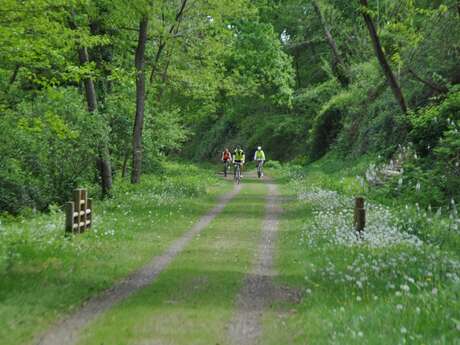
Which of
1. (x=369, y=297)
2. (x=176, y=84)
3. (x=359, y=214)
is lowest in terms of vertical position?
(x=369, y=297)

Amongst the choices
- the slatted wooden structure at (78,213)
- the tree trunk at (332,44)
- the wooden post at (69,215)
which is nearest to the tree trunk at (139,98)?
the slatted wooden structure at (78,213)

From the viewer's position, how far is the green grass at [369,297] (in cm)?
687

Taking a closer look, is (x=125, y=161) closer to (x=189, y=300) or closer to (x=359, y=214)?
(x=359, y=214)

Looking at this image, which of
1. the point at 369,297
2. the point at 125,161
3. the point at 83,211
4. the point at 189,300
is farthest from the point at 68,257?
the point at 125,161

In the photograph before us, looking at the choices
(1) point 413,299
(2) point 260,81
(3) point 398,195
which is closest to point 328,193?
(3) point 398,195

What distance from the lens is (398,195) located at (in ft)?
66.1

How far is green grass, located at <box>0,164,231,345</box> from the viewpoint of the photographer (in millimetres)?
8602

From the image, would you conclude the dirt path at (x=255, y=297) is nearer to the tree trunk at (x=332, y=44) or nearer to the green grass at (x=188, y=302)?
the green grass at (x=188, y=302)

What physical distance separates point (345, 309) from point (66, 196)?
61.5ft

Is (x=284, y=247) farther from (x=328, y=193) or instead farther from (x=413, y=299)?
(x=328, y=193)

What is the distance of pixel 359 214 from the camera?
47.7 feet

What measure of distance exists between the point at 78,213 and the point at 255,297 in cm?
668

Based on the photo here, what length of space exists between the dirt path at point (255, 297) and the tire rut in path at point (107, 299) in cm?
172

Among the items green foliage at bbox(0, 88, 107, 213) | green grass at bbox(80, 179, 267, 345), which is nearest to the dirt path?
green grass at bbox(80, 179, 267, 345)
